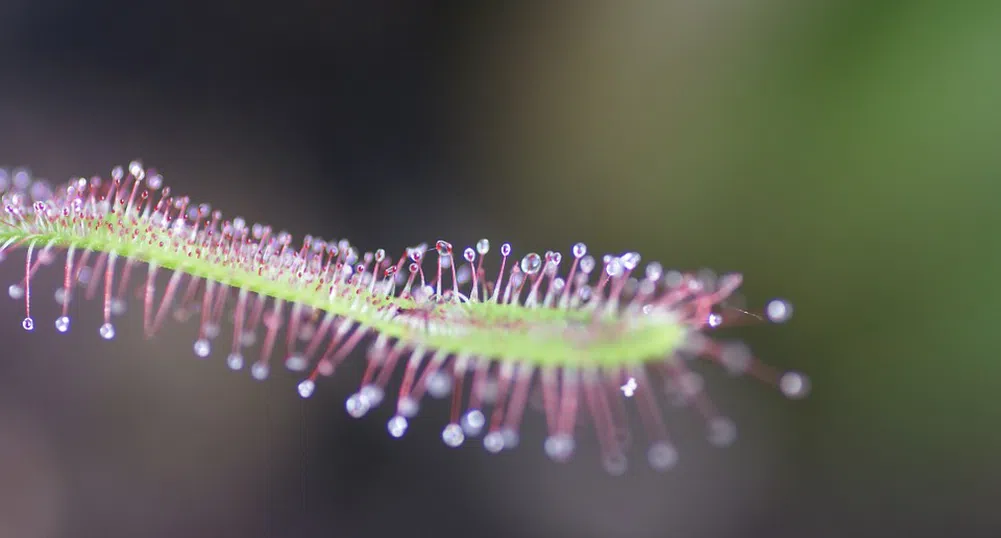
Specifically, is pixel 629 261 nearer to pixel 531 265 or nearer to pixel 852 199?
pixel 531 265

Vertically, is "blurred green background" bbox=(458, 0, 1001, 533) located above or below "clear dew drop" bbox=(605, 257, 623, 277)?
above

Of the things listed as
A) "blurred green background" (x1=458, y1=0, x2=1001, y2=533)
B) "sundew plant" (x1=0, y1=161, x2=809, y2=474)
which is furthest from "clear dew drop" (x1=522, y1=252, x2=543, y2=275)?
"blurred green background" (x1=458, y1=0, x2=1001, y2=533)

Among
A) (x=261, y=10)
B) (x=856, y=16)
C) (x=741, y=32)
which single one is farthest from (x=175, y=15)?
(x=856, y=16)

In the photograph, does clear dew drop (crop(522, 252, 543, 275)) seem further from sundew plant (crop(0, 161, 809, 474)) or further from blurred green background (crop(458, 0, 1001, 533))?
blurred green background (crop(458, 0, 1001, 533))

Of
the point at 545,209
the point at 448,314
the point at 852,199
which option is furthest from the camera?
the point at 545,209

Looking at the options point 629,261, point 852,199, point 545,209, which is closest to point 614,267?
point 629,261

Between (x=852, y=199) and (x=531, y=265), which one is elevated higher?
(x=852, y=199)

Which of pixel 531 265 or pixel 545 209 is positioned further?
pixel 545 209

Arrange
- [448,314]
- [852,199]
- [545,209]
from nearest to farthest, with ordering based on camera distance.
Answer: [448,314] < [852,199] < [545,209]

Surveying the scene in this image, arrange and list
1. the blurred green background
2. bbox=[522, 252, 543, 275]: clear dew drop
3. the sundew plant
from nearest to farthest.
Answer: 1. the sundew plant
2. bbox=[522, 252, 543, 275]: clear dew drop
3. the blurred green background
